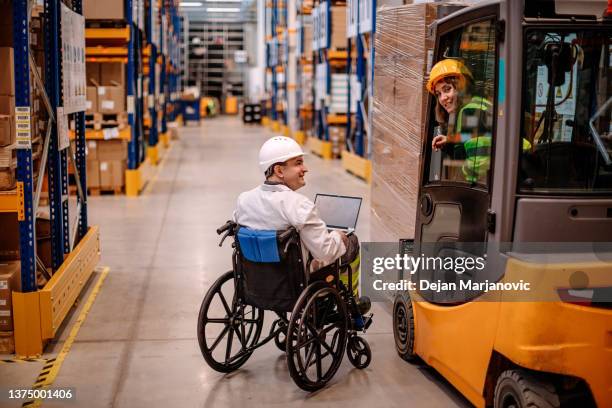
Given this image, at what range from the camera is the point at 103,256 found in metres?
8.13

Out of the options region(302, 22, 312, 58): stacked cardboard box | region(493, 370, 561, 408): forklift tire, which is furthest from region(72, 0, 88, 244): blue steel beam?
region(302, 22, 312, 58): stacked cardboard box

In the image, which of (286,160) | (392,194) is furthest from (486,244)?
(392,194)

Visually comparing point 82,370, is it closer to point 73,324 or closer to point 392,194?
point 73,324

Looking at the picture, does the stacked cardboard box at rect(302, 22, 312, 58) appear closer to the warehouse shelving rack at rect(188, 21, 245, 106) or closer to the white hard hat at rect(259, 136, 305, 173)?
the white hard hat at rect(259, 136, 305, 173)

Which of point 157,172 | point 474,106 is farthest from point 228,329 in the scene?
point 157,172

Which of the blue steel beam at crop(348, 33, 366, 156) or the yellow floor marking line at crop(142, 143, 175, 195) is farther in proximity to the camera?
the blue steel beam at crop(348, 33, 366, 156)

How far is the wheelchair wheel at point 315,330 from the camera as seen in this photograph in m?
4.06

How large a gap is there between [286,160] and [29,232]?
5.69 feet

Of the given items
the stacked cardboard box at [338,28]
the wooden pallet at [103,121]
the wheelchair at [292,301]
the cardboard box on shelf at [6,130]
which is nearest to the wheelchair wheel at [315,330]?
the wheelchair at [292,301]

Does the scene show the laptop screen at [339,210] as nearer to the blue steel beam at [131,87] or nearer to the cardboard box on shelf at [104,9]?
the cardboard box on shelf at [104,9]

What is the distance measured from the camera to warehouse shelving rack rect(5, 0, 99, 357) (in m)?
4.62

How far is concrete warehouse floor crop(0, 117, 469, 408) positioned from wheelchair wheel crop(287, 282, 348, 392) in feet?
0.40

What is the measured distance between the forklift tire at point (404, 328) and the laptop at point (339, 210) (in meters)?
0.57

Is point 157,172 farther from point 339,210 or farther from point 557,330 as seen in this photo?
point 557,330
